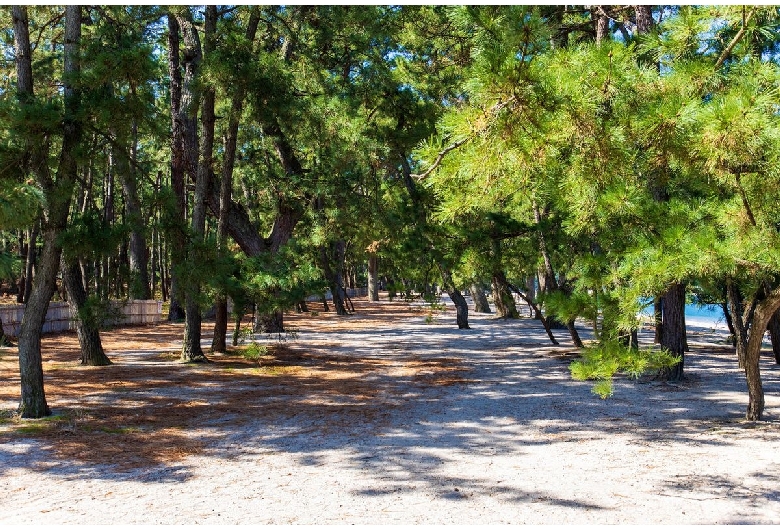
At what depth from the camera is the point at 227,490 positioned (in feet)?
14.9

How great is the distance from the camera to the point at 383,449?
225 inches

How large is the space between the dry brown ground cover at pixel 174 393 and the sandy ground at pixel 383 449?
0.12ft

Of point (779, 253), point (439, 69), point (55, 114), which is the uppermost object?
point (439, 69)

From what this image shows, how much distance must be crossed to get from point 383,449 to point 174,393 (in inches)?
154

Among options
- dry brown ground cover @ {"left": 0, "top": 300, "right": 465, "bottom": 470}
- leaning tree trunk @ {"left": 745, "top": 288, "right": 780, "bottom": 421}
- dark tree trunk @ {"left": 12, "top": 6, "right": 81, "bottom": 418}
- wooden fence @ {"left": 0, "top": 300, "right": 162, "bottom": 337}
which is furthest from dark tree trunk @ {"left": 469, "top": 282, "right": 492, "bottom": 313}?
dark tree trunk @ {"left": 12, "top": 6, "right": 81, "bottom": 418}

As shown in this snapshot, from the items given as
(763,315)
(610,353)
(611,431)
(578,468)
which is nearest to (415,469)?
(578,468)

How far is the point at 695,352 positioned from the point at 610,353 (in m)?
10.5

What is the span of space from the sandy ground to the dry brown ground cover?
0.04 metres

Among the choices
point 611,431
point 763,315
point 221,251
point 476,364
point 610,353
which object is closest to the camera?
point 610,353

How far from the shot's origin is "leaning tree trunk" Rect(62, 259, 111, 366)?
8.25 metres

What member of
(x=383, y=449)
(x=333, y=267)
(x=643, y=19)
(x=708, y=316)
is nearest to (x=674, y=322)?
(x=643, y=19)

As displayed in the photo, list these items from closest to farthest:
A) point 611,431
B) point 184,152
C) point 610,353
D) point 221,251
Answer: point 610,353
point 611,431
point 221,251
point 184,152

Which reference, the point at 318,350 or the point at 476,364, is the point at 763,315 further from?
the point at 318,350

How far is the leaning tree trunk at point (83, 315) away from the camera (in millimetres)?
8250
